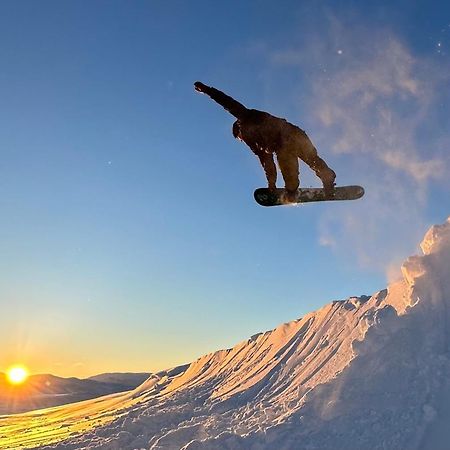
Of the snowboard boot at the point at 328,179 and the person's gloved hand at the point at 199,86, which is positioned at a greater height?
the person's gloved hand at the point at 199,86

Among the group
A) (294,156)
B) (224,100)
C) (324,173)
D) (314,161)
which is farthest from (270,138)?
(324,173)

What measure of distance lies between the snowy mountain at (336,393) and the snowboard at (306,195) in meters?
28.5

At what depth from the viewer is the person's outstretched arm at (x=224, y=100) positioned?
5676mm

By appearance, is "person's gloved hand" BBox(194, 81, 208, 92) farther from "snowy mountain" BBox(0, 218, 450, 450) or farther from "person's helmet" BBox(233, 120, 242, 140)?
"snowy mountain" BBox(0, 218, 450, 450)

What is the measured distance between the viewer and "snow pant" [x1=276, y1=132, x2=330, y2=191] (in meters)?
6.12

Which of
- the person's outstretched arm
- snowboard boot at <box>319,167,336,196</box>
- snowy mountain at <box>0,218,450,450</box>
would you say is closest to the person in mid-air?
the person's outstretched arm

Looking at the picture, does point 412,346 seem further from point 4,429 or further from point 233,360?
point 4,429

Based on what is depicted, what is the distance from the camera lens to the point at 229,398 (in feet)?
156

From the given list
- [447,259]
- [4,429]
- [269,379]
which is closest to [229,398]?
[269,379]

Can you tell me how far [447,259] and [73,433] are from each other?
38234mm

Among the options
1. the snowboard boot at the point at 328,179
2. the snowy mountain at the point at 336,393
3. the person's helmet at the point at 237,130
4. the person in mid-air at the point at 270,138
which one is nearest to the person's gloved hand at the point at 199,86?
the person in mid-air at the point at 270,138

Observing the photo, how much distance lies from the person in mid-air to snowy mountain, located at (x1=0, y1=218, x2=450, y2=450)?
30.2 metres

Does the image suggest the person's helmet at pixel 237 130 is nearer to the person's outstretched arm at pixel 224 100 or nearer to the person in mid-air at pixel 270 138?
the person in mid-air at pixel 270 138

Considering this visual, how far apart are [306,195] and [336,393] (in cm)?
3232
